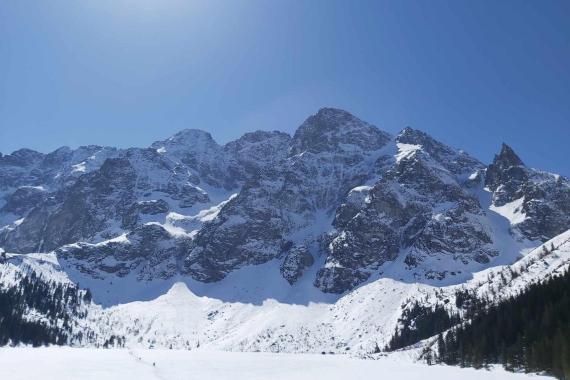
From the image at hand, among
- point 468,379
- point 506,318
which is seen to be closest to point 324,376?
point 468,379

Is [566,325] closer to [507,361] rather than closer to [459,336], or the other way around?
[507,361]

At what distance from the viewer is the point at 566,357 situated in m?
79.6

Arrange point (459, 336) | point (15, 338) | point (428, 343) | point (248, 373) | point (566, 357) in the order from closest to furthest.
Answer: point (566, 357), point (248, 373), point (459, 336), point (428, 343), point (15, 338)

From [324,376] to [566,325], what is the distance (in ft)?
156

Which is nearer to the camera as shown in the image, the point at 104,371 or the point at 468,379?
the point at 468,379

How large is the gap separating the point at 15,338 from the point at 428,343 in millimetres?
152660

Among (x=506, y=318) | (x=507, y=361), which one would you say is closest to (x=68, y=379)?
(x=507, y=361)

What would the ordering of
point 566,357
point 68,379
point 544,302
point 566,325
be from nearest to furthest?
point 68,379 < point 566,357 < point 566,325 < point 544,302

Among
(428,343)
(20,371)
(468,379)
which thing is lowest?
(20,371)

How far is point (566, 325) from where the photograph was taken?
319ft

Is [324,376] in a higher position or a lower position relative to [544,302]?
lower

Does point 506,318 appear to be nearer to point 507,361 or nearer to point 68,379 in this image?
point 507,361

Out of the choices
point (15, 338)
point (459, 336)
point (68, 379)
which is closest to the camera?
point (68, 379)

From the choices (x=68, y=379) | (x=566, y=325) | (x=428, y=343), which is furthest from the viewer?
(x=428, y=343)
